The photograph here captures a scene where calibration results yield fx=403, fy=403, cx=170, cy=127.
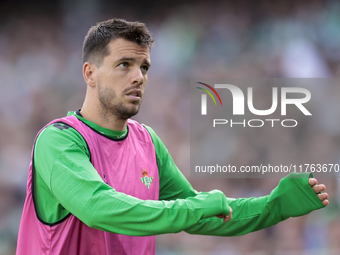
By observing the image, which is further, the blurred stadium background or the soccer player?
the blurred stadium background

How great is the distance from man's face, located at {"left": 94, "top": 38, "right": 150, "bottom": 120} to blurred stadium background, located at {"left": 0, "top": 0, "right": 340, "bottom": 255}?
1960 millimetres

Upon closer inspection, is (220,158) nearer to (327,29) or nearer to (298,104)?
(298,104)

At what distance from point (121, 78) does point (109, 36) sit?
0.16 metres

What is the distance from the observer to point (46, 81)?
3.37 m

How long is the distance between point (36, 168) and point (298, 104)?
2.44 m

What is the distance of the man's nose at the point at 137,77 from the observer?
4.58 ft

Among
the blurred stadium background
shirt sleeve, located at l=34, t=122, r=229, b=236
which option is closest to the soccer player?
shirt sleeve, located at l=34, t=122, r=229, b=236

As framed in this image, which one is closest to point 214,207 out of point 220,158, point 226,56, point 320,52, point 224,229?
point 224,229

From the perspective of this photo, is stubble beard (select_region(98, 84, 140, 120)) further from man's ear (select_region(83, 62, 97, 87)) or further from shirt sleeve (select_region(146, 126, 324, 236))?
shirt sleeve (select_region(146, 126, 324, 236))

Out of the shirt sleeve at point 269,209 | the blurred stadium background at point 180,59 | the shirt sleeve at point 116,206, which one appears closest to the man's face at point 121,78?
the shirt sleeve at point 116,206

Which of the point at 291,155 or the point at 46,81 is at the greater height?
the point at 46,81

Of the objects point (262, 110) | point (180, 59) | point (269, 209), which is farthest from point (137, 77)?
point (180, 59)

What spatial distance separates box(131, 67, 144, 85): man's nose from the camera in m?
1.39

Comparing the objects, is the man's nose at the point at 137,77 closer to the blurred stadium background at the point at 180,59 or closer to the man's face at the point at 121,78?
the man's face at the point at 121,78
